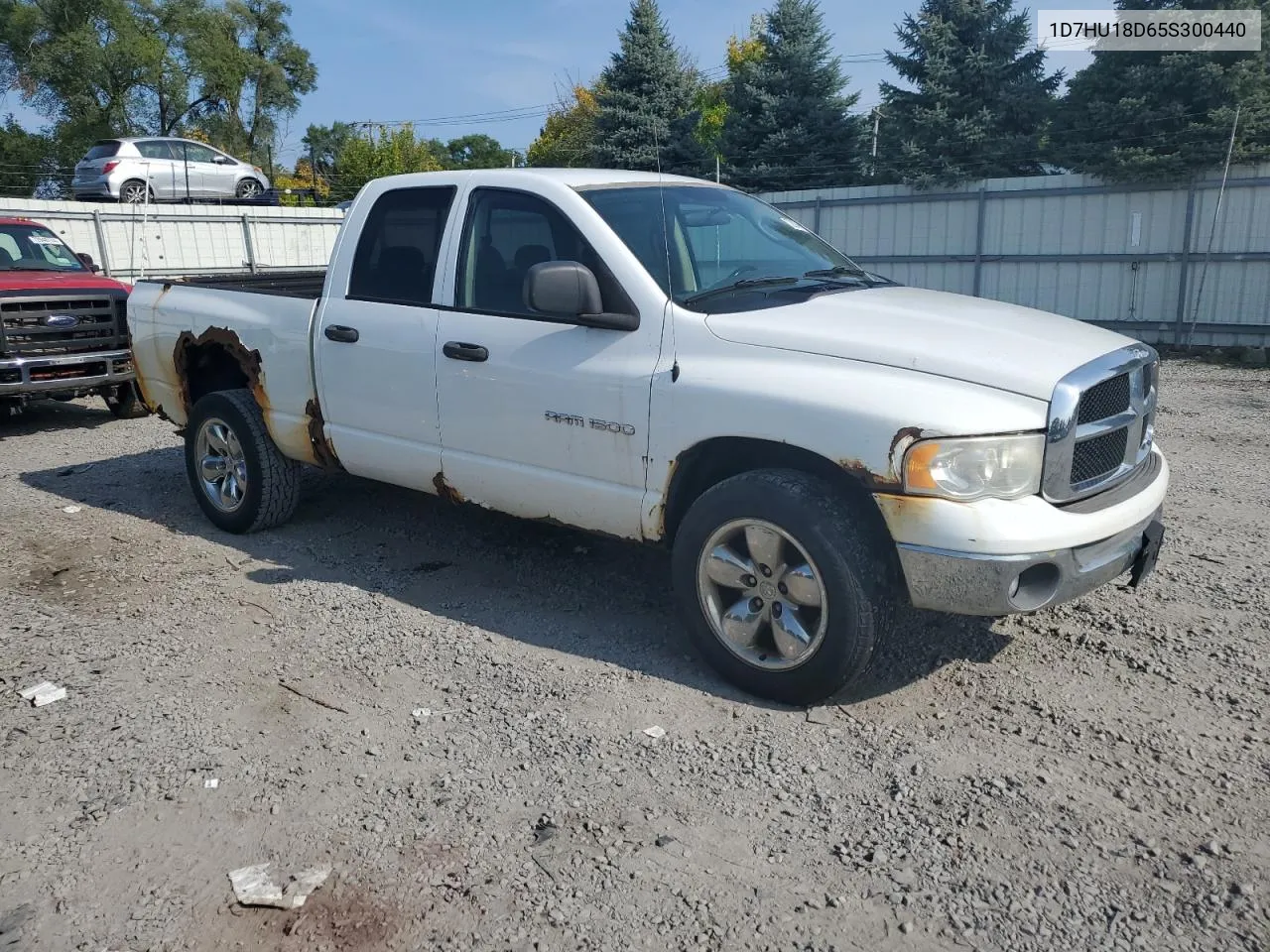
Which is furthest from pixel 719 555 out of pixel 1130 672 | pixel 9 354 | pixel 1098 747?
pixel 9 354

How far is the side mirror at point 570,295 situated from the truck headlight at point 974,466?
4.30 feet

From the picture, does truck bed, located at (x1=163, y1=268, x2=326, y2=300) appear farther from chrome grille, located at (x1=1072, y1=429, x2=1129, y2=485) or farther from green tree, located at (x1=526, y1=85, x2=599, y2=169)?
green tree, located at (x1=526, y1=85, x2=599, y2=169)

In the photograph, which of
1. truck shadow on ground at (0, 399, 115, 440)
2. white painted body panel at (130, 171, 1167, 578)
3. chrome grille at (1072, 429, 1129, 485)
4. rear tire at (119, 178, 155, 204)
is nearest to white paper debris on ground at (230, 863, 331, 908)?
white painted body panel at (130, 171, 1167, 578)

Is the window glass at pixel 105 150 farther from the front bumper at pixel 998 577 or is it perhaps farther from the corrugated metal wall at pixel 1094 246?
the front bumper at pixel 998 577

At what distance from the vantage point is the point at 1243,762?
3.44 meters

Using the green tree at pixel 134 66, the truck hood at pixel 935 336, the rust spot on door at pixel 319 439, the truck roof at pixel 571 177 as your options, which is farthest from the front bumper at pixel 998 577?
the green tree at pixel 134 66

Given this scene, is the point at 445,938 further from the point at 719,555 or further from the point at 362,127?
the point at 362,127

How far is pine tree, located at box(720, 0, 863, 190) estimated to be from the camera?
2152 cm

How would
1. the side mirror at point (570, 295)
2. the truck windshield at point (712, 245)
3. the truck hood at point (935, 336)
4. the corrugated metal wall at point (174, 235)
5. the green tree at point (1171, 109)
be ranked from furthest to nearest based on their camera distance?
the corrugated metal wall at point (174, 235), the green tree at point (1171, 109), the truck windshield at point (712, 245), the side mirror at point (570, 295), the truck hood at point (935, 336)

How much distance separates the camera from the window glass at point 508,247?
4.51 meters

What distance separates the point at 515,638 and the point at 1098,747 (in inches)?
93.2

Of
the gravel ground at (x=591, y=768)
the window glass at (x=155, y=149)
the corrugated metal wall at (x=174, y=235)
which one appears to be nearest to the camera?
the gravel ground at (x=591, y=768)

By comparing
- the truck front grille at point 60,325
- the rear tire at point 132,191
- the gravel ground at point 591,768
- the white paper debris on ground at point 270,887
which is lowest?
the white paper debris on ground at point 270,887

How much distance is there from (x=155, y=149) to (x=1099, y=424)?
24.4 metres
